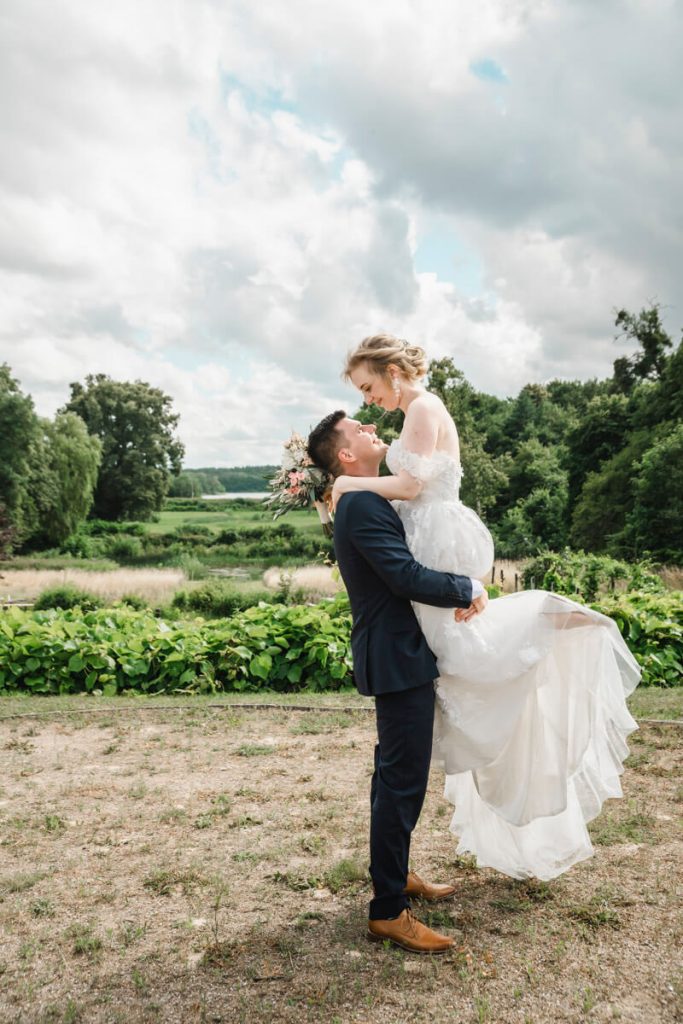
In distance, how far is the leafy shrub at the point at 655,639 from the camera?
26.7 feet

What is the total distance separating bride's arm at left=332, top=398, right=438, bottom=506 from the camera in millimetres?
2959

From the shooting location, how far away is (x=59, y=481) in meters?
43.1

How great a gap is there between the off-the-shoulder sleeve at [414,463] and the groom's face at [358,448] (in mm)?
135

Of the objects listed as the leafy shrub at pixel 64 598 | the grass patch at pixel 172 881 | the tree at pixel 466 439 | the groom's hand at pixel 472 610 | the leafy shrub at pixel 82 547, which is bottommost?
the leafy shrub at pixel 82 547

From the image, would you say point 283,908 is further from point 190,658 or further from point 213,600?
point 213,600

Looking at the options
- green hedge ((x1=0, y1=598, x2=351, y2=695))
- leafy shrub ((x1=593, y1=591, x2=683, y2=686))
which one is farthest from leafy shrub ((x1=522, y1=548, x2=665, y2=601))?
green hedge ((x1=0, y1=598, x2=351, y2=695))

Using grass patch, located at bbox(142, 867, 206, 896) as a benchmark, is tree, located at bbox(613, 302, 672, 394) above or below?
above

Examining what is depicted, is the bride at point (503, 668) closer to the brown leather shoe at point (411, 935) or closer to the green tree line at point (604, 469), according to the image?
the brown leather shoe at point (411, 935)

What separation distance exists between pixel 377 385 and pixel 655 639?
6403 mm

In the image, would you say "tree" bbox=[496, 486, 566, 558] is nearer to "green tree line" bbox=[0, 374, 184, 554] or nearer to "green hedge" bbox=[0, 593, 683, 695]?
"green tree line" bbox=[0, 374, 184, 554]

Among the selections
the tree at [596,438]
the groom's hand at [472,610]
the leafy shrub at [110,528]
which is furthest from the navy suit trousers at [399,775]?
the leafy shrub at [110,528]

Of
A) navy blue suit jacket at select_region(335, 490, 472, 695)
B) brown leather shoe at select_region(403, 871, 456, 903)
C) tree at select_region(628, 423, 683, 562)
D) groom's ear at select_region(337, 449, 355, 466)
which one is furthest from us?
tree at select_region(628, 423, 683, 562)

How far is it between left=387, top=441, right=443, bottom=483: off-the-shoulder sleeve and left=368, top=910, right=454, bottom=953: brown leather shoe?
1751mm

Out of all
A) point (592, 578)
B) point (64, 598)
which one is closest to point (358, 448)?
point (592, 578)
